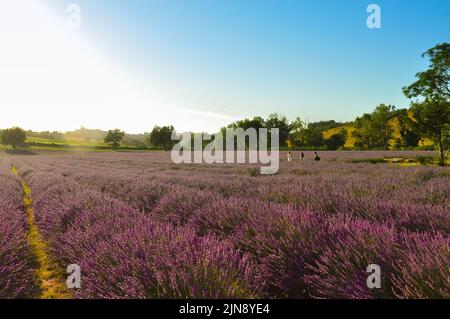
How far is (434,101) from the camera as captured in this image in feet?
67.7

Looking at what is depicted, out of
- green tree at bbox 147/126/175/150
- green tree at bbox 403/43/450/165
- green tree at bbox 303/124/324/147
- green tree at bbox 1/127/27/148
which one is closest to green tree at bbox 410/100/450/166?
green tree at bbox 403/43/450/165

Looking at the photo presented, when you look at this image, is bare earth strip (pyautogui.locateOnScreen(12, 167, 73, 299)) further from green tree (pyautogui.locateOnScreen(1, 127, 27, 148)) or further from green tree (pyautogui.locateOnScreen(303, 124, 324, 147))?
green tree (pyautogui.locateOnScreen(1, 127, 27, 148))

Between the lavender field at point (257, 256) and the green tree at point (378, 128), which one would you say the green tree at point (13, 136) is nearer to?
the green tree at point (378, 128)

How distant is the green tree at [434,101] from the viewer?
1955cm

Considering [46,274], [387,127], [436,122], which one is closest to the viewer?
[46,274]

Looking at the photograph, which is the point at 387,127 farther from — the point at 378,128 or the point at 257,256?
the point at 257,256

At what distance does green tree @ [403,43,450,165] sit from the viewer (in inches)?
770

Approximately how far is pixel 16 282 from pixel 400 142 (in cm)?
7442

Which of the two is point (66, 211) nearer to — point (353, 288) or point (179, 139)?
point (353, 288)

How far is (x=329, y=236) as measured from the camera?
7.70 feet

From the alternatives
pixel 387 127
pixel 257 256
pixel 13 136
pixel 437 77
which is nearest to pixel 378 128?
pixel 387 127

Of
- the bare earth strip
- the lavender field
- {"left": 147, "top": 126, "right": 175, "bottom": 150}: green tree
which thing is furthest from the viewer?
Answer: {"left": 147, "top": 126, "right": 175, "bottom": 150}: green tree

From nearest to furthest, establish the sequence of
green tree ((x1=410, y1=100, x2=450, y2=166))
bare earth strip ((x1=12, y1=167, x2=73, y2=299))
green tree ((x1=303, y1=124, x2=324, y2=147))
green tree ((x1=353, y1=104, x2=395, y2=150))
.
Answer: bare earth strip ((x1=12, y1=167, x2=73, y2=299)) < green tree ((x1=410, y1=100, x2=450, y2=166)) < green tree ((x1=353, y1=104, x2=395, y2=150)) < green tree ((x1=303, y1=124, x2=324, y2=147))
